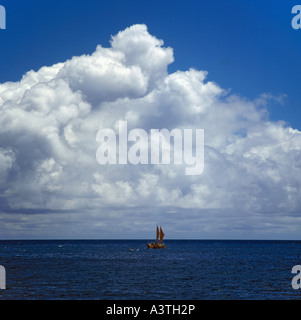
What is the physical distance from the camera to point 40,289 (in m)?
61.0

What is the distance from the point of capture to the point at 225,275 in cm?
8388
